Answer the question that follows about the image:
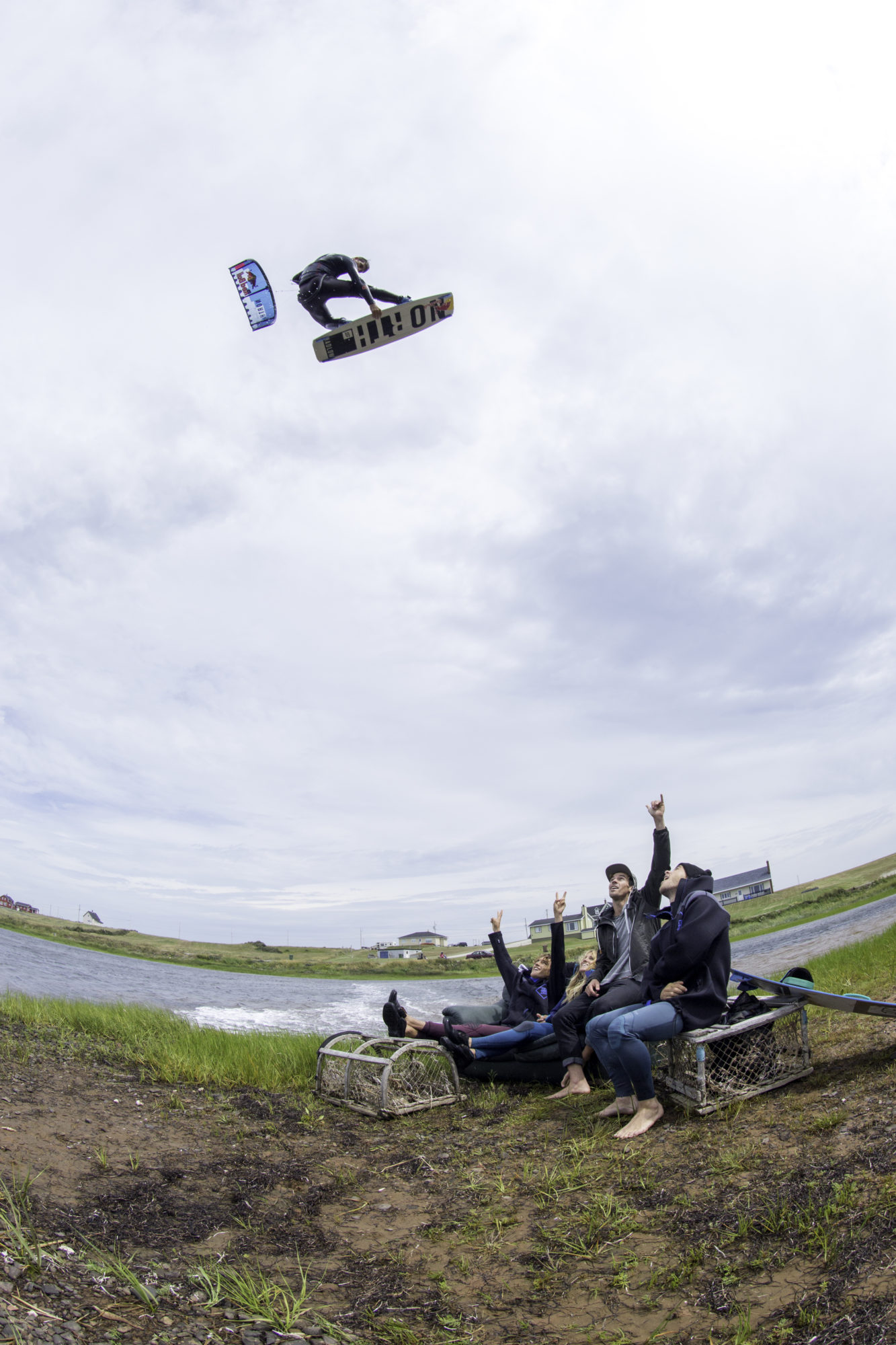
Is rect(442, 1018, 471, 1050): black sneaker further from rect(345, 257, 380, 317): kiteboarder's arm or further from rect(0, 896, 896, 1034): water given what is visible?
rect(345, 257, 380, 317): kiteboarder's arm

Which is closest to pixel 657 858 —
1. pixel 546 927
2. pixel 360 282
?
pixel 360 282

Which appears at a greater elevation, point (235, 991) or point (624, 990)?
point (624, 990)

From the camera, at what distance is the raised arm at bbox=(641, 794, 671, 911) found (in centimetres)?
670

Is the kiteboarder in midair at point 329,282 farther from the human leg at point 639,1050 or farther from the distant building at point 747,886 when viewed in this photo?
the distant building at point 747,886

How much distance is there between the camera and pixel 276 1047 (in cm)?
834

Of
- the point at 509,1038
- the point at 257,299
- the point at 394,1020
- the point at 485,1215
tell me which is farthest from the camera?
the point at 257,299

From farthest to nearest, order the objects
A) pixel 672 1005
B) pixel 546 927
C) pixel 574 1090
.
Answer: pixel 546 927 → pixel 574 1090 → pixel 672 1005

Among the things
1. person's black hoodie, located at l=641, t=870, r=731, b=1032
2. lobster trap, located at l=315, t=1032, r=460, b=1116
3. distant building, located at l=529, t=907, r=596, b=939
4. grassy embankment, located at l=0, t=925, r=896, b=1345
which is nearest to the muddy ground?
grassy embankment, located at l=0, t=925, r=896, b=1345

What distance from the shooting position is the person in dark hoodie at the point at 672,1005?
552cm

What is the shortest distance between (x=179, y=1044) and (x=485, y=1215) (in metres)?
5.11

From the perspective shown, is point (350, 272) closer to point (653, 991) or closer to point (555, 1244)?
point (653, 991)

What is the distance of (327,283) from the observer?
8555mm

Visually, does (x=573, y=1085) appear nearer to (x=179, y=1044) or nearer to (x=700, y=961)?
(x=700, y=961)

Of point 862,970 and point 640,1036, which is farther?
point 862,970
